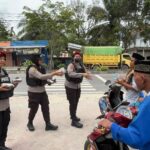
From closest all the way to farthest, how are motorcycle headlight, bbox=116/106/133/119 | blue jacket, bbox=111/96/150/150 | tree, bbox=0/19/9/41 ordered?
blue jacket, bbox=111/96/150/150 < motorcycle headlight, bbox=116/106/133/119 < tree, bbox=0/19/9/41

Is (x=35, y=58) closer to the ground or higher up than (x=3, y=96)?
higher up

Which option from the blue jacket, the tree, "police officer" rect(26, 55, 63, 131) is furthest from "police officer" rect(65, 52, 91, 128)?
the tree

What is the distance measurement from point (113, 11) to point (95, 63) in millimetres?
10818

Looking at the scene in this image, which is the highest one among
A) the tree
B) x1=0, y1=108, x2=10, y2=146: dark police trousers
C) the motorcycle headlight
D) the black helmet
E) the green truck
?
the tree

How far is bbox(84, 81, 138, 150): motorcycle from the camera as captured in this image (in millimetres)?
3136

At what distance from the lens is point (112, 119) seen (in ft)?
10.4

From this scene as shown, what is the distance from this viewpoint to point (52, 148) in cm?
580

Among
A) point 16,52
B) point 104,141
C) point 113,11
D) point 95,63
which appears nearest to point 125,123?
point 104,141

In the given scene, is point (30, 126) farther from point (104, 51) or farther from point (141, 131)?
point (104, 51)

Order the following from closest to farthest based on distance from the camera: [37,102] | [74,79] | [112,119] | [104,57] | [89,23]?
[112,119], [37,102], [74,79], [104,57], [89,23]

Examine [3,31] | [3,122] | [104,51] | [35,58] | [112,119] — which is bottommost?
[104,51]

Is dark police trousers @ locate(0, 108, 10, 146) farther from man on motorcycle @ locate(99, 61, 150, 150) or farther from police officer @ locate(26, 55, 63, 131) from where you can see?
man on motorcycle @ locate(99, 61, 150, 150)

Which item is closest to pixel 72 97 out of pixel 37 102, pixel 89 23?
pixel 37 102

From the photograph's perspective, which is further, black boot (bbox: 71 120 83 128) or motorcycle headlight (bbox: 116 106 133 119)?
black boot (bbox: 71 120 83 128)
